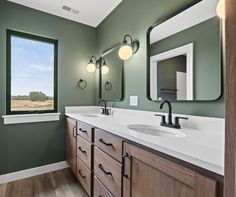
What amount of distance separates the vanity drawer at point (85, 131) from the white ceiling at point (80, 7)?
1585 mm

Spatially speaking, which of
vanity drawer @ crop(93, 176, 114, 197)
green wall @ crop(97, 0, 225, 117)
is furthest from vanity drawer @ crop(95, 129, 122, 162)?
green wall @ crop(97, 0, 225, 117)

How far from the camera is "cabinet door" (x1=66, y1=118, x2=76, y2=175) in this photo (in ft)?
6.78

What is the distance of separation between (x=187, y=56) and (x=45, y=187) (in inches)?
85.3

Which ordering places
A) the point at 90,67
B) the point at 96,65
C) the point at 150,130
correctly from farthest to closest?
1. the point at 96,65
2. the point at 90,67
3. the point at 150,130

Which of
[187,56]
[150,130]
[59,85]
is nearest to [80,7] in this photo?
[59,85]

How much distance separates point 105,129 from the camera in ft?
4.20

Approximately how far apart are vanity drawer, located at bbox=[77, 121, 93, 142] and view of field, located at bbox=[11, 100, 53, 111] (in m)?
0.80

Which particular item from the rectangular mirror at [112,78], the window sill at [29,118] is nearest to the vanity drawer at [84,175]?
the window sill at [29,118]

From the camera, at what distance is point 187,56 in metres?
1.30

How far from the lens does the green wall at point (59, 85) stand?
207 centimetres

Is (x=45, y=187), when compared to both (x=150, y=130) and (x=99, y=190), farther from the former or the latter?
(x=150, y=130)

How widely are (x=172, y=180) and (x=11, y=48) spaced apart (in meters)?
2.44

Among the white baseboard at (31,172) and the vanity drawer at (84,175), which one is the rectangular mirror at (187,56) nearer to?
the vanity drawer at (84,175)

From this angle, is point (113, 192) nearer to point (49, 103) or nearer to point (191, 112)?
point (191, 112)
